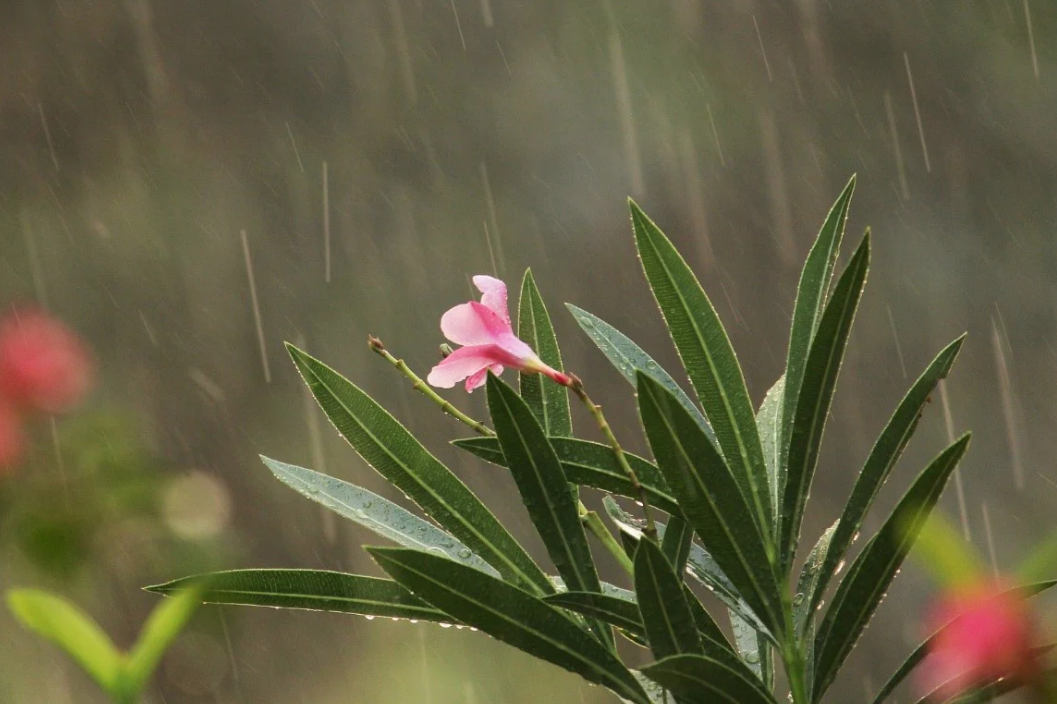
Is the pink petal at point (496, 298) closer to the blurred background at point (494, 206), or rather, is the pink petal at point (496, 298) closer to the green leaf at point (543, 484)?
the green leaf at point (543, 484)

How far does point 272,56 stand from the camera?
465 cm

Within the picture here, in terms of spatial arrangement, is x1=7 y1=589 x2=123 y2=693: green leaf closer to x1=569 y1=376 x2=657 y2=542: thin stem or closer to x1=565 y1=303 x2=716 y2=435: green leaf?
x1=569 y1=376 x2=657 y2=542: thin stem

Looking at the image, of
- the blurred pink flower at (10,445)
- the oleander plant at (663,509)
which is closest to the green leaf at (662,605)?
the oleander plant at (663,509)

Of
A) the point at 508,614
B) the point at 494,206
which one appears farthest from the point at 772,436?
the point at 494,206

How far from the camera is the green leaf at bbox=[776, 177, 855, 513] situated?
45 centimetres

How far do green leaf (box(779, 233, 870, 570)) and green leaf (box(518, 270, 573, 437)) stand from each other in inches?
4.6

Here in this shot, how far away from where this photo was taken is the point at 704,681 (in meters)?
0.35

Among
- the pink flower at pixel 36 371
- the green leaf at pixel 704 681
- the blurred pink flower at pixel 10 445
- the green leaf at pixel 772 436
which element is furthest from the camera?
the pink flower at pixel 36 371

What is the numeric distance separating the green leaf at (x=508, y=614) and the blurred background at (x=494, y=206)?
3291 millimetres

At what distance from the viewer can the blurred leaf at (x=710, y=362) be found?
43 centimetres

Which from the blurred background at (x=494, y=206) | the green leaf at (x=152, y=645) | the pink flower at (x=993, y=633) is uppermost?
the blurred background at (x=494, y=206)

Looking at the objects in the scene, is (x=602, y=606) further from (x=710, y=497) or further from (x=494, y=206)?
(x=494, y=206)

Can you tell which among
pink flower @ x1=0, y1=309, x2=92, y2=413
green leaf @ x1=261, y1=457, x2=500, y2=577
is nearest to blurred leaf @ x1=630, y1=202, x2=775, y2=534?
green leaf @ x1=261, y1=457, x2=500, y2=577

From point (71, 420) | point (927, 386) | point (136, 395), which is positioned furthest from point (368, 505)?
point (136, 395)
